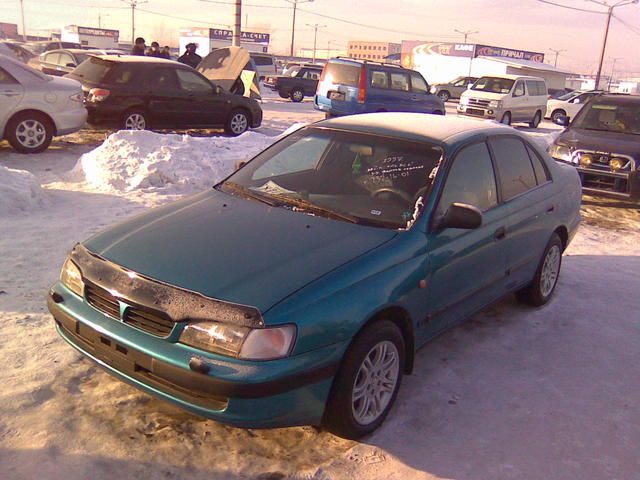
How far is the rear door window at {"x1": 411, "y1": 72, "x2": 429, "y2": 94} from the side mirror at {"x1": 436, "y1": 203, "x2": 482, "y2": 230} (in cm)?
1429

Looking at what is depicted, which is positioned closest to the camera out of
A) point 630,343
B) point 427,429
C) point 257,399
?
point 257,399

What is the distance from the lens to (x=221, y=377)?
273 centimetres

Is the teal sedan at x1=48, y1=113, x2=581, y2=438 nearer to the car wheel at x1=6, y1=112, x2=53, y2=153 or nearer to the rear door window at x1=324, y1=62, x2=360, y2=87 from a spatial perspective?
the car wheel at x1=6, y1=112, x2=53, y2=153

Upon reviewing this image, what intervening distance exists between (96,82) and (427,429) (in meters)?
10.9

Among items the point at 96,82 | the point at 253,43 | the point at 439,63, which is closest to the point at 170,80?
the point at 96,82

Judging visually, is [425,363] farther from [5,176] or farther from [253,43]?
A: [253,43]

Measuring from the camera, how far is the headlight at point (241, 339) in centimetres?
277

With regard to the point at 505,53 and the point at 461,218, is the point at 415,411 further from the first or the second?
the point at 505,53

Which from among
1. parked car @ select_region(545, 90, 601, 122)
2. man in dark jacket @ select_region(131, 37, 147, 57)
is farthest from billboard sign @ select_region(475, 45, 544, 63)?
man in dark jacket @ select_region(131, 37, 147, 57)

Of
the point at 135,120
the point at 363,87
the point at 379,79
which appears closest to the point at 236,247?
the point at 135,120

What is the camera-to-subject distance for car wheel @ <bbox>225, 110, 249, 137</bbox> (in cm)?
1412

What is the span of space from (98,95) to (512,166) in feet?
31.1

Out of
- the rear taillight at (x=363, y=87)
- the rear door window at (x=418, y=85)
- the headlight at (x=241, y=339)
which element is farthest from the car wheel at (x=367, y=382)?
the rear door window at (x=418, y=85)

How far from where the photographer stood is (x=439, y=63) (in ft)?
219
